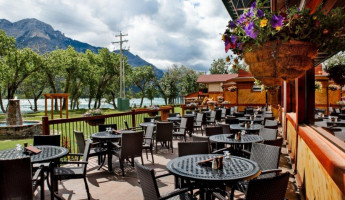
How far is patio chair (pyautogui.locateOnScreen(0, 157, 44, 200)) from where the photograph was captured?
2.63 metres

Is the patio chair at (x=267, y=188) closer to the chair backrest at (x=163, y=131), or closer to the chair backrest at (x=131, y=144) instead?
the chair backrest at (x=131, y=144)

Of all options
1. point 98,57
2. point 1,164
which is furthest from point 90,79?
point 1,164

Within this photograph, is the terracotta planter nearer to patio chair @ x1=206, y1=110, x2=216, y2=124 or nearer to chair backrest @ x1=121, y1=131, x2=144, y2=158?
chair backrest @ x1=121, y1=131, x2=144, y2=158

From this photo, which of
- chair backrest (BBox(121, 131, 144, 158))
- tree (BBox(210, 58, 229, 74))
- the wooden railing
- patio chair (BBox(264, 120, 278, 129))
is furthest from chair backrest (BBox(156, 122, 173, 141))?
tree (BBox(210, 58, 229, 74))

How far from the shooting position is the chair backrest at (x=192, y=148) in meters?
3.56

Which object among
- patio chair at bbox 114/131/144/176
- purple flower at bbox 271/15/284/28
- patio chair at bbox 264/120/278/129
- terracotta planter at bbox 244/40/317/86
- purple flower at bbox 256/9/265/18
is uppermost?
purple flower at bbox 256/9/265/18

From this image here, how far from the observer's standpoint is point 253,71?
7.33 feet

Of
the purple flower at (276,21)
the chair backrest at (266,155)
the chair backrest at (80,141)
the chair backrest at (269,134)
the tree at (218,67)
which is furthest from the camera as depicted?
the tree at (218,67)

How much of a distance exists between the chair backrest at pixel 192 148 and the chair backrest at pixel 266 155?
0.66m

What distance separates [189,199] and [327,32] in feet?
6.34

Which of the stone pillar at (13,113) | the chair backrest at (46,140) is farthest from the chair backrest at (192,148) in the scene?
the stone pillar at (13,113)

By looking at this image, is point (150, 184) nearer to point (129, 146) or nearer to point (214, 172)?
point (214, 172)

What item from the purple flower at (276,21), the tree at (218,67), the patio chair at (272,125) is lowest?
the patio chair at (272,125)

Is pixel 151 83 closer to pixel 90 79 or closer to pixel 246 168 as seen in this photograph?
pixel 90 79
